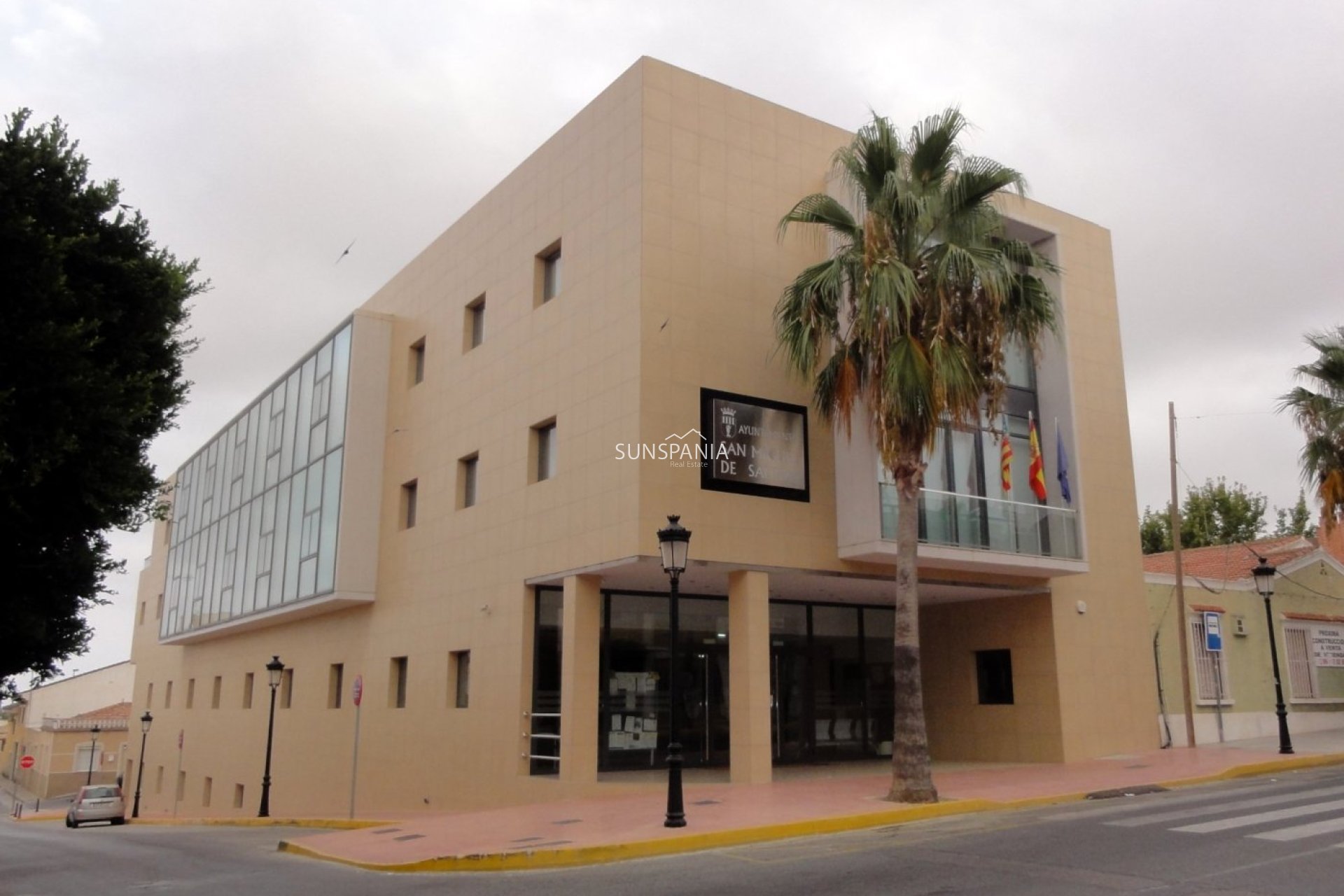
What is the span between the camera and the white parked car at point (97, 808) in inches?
1314

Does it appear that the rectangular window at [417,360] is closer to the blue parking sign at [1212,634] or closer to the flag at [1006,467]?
the flag at [1006,467]

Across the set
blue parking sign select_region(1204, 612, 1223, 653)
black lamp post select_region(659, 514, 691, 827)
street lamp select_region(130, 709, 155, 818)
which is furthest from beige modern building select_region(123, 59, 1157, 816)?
street lamp select_region(130, 709, 155, 818)

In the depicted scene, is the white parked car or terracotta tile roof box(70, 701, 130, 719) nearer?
the white parked car

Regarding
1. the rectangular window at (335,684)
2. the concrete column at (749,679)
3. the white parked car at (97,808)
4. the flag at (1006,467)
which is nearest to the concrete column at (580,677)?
the concrete column at (749,679)

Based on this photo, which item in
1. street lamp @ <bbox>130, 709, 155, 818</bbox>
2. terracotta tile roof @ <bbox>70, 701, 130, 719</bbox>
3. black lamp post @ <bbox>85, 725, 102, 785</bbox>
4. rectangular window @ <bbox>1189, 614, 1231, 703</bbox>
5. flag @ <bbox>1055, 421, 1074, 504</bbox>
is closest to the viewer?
A: flag @ <bbox>1055, 421, 1074, 504</bbox>

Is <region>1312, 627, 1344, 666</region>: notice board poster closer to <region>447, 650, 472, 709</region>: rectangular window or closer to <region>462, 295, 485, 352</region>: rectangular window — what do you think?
<region>447, 650, 472, 709</region>: rectangular window

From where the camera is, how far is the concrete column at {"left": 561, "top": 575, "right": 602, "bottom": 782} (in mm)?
18109

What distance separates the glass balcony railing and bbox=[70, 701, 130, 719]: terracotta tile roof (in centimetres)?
6040

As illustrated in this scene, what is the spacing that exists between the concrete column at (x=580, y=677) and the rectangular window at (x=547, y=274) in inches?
241

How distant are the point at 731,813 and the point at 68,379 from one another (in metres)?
9.39

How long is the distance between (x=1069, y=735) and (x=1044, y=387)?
7.25 metres

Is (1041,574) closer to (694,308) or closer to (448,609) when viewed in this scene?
(694,308)

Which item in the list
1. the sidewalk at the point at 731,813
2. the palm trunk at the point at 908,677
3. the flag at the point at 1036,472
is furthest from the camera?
the flag at the point at 1036,472

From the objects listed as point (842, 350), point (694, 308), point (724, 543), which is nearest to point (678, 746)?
point (724, 543)
